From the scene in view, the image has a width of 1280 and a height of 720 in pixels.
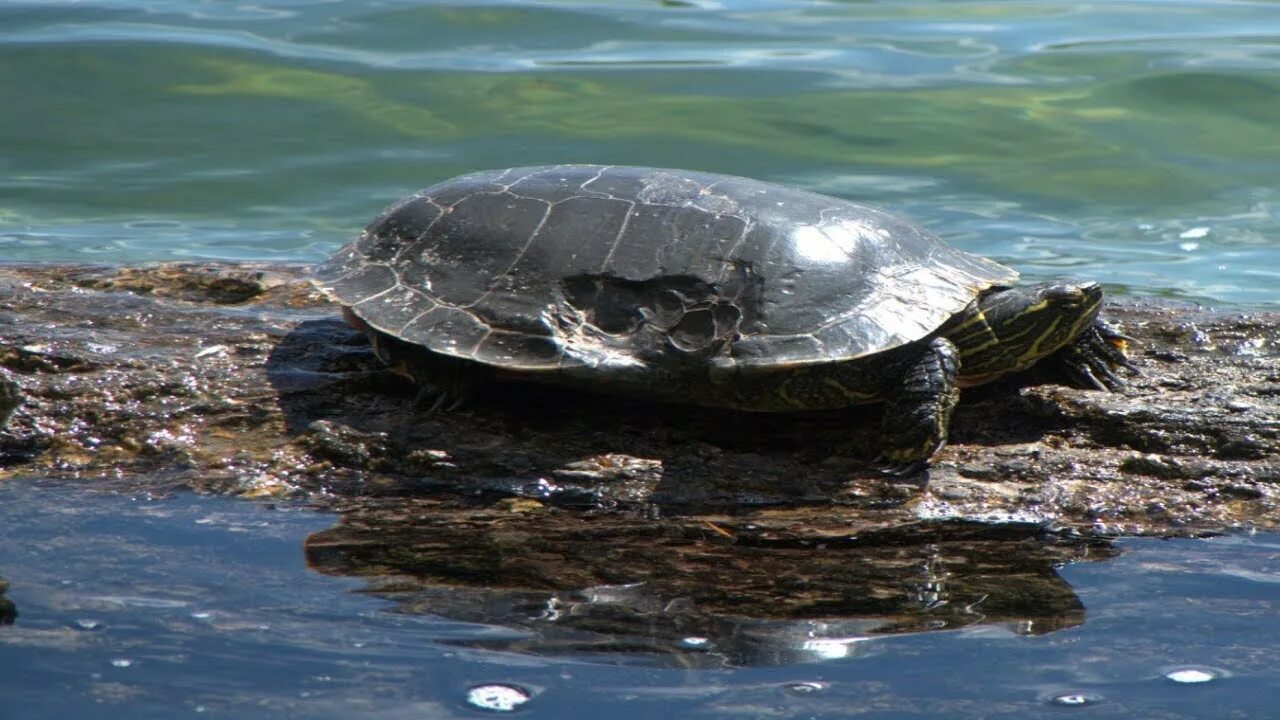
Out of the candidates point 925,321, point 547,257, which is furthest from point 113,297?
point 925,321

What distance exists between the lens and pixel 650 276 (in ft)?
15.9

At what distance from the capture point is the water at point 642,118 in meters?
9.75

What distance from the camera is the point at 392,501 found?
14.7ft

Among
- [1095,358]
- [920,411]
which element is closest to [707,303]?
[920,411]

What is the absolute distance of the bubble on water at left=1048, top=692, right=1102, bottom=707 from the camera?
11.2 ft

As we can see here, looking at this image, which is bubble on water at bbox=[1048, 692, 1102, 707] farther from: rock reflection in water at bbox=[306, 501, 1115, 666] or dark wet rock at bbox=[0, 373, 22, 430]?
dark wet rock at bbox=[0, 373, 22, 430]

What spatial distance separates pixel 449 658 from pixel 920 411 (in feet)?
5.98

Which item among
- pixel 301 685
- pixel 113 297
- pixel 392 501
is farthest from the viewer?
pixel 113 297

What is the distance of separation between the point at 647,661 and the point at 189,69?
948 centimetres

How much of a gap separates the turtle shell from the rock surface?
0.30 metres

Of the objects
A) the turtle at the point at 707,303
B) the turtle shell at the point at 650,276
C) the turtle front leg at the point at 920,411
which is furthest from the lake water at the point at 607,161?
the turtle shell at the point at 650,276

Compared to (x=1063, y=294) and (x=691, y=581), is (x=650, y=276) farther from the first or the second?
(x=1063, y=294)

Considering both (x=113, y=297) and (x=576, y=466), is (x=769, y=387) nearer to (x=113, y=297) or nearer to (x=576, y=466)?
(x=576, y=466)

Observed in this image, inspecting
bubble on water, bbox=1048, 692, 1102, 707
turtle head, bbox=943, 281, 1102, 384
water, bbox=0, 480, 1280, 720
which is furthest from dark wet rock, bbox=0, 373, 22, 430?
bubble on water, bbox=1048, 692, 1102, 707
